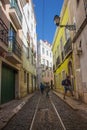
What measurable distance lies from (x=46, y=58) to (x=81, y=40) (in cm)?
3866

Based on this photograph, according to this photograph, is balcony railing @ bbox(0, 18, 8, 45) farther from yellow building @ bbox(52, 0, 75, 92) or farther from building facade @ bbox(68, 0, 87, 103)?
yellow building @ bbox(52, 0, 75, 92)

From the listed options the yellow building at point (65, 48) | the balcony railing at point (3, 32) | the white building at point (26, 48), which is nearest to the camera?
the balcony railing at point (3, 32)

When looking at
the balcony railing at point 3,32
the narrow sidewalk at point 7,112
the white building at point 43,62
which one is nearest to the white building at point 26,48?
the balcony railing at point 3,32

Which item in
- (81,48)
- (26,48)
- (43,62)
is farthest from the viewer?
(43,62)

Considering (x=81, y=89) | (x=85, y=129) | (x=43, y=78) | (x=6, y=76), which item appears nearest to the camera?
(x=85, y=129)

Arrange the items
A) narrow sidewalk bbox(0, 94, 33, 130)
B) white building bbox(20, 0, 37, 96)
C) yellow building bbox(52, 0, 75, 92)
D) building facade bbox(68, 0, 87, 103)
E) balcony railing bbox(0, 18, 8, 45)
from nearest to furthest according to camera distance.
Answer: narrow sidewalk bbox(0, 94, 33, 130), building facade bbox(68, 0, 87, 103), balcony railing bbox(0, 18, 8, 45), yellow building bbox(52, 0, 75, 92), white building bbox(20, 0, 37, 96)

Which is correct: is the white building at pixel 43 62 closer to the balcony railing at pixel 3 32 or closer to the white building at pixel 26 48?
the white building at pixel 26 48

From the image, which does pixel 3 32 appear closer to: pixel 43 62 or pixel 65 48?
pixel 65 48

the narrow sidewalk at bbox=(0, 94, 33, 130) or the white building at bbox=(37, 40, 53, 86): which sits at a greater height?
the white building at bbox=(37, 40, 53, 86)

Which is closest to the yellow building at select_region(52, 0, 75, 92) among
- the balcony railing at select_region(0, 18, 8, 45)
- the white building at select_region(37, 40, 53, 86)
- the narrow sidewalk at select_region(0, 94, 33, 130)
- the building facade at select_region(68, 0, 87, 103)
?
the building facade at select_region(68, 0, 87, 103)

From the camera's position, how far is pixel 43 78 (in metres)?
47.1

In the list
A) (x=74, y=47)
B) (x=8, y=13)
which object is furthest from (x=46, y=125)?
(x=8, y=13)

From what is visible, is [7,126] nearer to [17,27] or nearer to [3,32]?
[3,32]

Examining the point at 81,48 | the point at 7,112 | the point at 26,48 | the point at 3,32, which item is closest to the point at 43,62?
the point at 26,48
